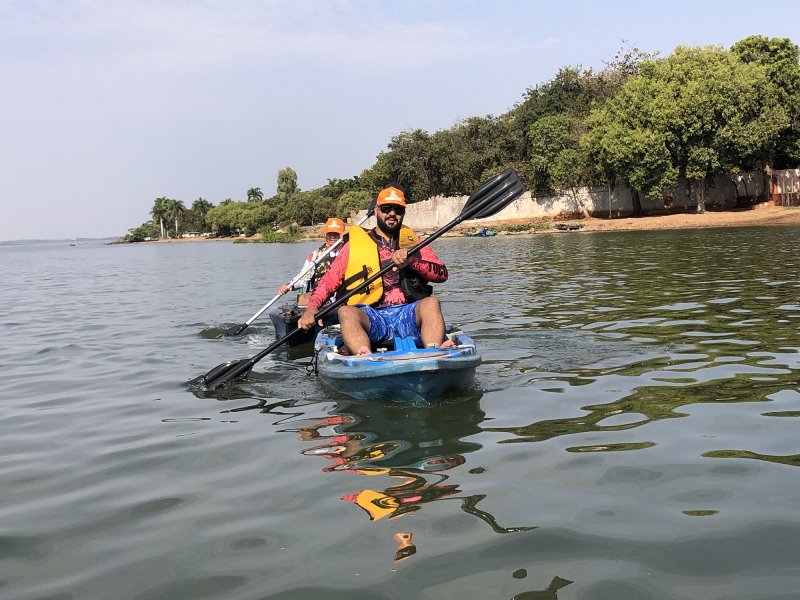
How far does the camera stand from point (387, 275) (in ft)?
25.0

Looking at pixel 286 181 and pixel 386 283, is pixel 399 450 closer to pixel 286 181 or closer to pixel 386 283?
pixel 386 283

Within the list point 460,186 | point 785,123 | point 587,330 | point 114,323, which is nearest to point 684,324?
point 587,330

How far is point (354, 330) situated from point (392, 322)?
24.1 inches

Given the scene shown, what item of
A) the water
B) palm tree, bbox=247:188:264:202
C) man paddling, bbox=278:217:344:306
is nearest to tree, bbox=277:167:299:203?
palm tree, bbox=247:188:264:202

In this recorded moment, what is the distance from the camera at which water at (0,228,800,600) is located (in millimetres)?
3271

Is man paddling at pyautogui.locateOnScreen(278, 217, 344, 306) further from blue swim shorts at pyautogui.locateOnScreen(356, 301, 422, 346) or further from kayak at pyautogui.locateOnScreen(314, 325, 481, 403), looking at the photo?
kayak at pyautogui.locateOnScreen(314, 325, 481, 403)

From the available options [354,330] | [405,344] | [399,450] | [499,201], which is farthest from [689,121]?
[399,450]

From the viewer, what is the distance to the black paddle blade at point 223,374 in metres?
7.67

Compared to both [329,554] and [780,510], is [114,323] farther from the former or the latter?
[780,510]

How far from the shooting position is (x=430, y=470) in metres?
4.62

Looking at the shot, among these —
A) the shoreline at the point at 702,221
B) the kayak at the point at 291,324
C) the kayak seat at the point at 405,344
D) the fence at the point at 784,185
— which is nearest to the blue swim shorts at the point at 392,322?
the kayak seat at the point at 405,344

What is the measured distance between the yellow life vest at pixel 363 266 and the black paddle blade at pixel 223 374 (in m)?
1.36

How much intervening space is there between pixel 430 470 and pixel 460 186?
200 ft

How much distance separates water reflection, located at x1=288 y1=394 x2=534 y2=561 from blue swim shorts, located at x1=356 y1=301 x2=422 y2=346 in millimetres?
945
